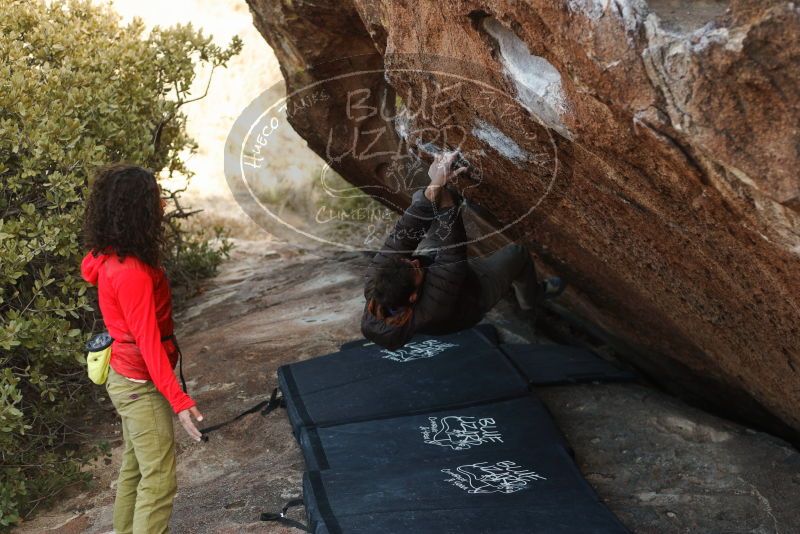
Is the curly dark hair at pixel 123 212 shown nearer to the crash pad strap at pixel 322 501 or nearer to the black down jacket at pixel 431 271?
the black down jacket at pixel 431 271

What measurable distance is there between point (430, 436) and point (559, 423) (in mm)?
933

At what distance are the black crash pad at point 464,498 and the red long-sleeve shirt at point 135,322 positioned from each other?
102 cm

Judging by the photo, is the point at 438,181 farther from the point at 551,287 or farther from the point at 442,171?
the point at 551,287

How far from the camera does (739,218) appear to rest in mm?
2863

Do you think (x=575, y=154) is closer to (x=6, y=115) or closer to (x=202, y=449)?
(x=202, y=449)

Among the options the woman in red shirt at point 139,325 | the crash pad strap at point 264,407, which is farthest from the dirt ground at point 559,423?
the woman in red shirt at point 139,325

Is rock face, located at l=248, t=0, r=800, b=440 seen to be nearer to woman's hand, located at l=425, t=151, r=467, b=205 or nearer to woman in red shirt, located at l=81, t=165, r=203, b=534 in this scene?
Result: woman's hand, located at l=425, t=151, r=467, b=205

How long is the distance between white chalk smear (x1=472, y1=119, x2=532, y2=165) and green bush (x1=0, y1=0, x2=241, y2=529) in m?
2.38

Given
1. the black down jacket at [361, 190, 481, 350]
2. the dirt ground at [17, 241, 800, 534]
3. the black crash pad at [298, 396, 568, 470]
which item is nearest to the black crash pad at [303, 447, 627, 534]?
the black crash pad at [298, 396, 568, 470]

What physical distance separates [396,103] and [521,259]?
126cm

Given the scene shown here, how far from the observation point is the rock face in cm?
238

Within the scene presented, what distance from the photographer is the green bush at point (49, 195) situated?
4602 millimetres

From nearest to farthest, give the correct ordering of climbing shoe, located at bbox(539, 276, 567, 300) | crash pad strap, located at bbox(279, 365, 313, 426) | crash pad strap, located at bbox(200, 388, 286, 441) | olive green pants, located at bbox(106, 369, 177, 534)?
1. olive green pants, located at bbox(106, 369, 177, 534)
2. crash pad strap, located at bbox(279, 365, 313, 426)
3. crash pad strap, located at bbox(200, 388, 286, 441)
4. climbing shoe, located at bbox(539, 276, 567, 300)

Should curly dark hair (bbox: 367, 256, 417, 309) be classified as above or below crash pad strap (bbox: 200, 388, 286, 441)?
above
